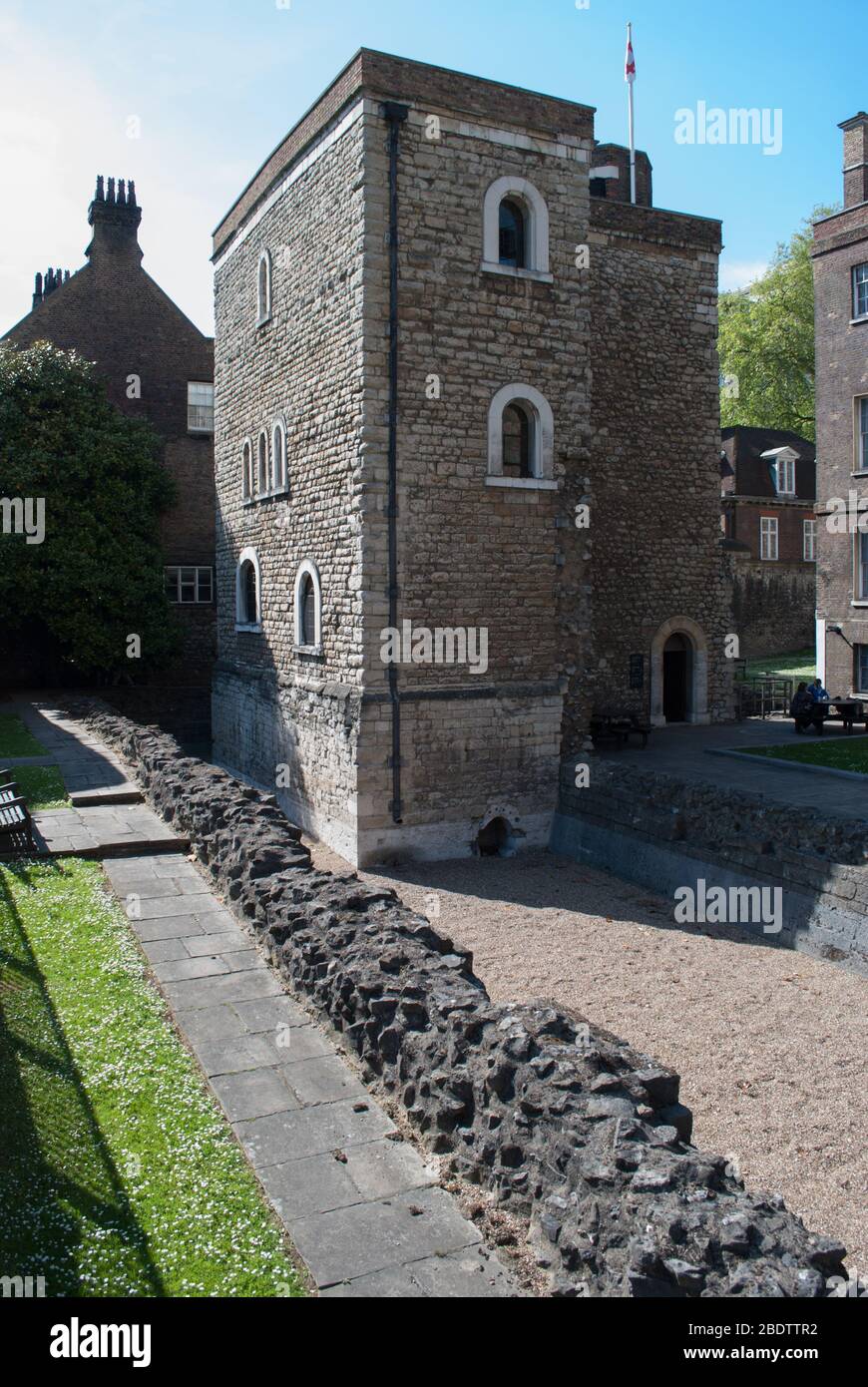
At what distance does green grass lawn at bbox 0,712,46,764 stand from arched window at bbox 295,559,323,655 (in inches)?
191

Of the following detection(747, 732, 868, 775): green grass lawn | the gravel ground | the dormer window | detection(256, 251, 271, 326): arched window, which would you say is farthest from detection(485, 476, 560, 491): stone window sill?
the dormer window

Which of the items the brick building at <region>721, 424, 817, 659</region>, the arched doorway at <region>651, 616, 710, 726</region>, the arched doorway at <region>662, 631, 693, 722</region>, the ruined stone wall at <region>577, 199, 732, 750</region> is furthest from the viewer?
the brick building at <region>721, 424, 817, 659</region>

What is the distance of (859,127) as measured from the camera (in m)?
25.9

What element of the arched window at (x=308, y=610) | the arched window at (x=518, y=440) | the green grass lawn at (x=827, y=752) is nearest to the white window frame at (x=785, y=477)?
the green grass lawn at (x=827, y=752)

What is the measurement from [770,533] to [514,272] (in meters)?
26.6

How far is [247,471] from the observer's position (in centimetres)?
2091

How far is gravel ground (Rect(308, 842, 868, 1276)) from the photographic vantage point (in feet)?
23.4

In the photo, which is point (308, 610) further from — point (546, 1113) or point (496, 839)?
point (546, 1113)

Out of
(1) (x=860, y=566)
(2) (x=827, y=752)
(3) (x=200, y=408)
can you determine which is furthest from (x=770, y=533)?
(2) (x=827, y=752)

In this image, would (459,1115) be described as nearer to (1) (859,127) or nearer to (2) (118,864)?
(2) (118,864)

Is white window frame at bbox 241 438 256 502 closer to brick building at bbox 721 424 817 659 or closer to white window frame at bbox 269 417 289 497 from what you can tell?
white window frame at bbox 269 417 289 497

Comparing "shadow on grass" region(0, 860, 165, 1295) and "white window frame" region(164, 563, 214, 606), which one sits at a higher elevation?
"white window frame" region(164, 563, 214, 606)

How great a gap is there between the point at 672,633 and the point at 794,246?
108 ft

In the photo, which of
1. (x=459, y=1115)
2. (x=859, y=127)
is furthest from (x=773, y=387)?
(x=459, y=1115)
